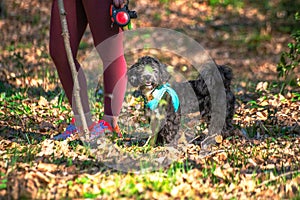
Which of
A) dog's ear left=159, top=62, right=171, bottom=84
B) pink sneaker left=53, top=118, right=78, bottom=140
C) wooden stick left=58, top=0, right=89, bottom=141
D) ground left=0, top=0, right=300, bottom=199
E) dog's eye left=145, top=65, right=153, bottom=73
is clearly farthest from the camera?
pink sneaker left=53, top=118, right=78, bottom=140

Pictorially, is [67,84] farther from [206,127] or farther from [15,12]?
[15,12]

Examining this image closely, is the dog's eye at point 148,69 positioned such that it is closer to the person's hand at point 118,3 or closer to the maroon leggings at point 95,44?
the maroon leggings at point 95,44

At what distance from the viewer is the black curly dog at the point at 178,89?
13.8ft

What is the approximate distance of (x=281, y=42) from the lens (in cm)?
1109

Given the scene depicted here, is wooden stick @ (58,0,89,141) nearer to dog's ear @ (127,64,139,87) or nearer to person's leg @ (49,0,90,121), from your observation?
person's leg @ (49,0,90,121)

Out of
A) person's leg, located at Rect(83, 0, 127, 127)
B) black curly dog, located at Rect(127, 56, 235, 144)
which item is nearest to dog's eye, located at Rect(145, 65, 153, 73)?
black curly dog, located at Rect(127, 56, 235, 144)

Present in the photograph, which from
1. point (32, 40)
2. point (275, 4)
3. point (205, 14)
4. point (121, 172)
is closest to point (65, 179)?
point (121, 172)

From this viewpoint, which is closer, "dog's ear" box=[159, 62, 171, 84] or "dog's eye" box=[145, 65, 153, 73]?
"dog's eye" box=[145, 65, 153, 73]

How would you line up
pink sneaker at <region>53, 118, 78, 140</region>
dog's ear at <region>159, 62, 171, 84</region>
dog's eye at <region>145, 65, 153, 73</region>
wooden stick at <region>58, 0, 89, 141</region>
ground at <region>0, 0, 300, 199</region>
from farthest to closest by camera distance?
pink sneaker at <region>53, 118, 78, 140</region>
dog's ear at <region>159, 62, 171, 84</region>
dog's eye at <region>145, 65, 153, 73</region>
wooden stick at <region>58, 0, 89, 141</region>
ground at <region>0, 0, 300, 199</region>

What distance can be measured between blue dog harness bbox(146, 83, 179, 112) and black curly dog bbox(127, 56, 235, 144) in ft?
0.11

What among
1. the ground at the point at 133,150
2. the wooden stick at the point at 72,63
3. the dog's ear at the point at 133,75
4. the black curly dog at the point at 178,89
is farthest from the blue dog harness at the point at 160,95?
the wooden stick at the point at 72,63

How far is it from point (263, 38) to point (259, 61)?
1.51 meters

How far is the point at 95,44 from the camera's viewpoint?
174 inches

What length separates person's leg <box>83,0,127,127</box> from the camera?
4.30 metres
